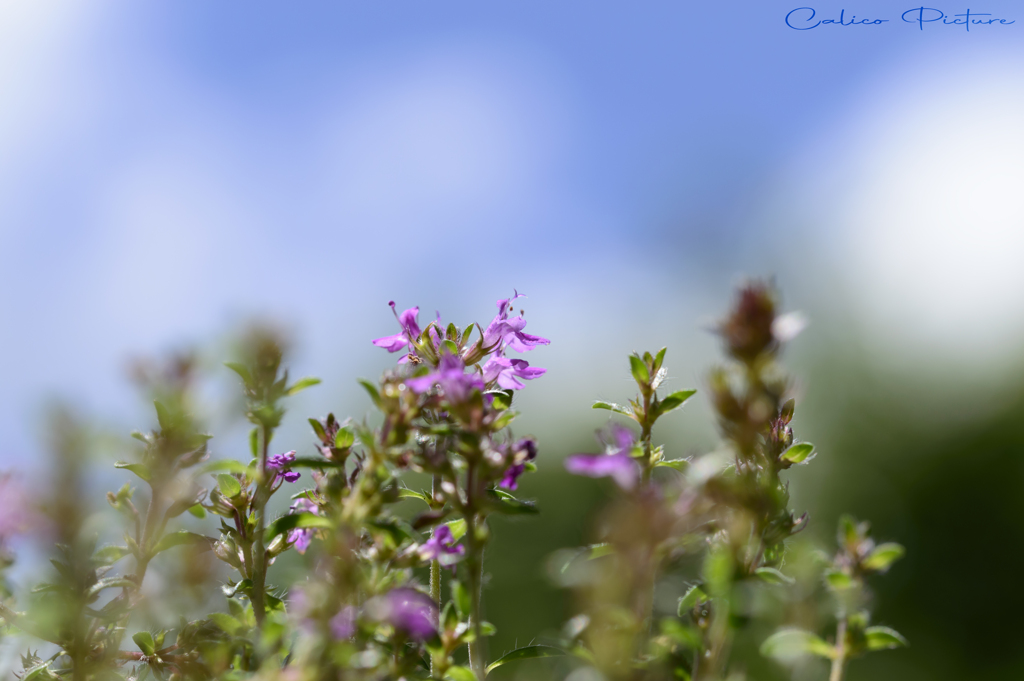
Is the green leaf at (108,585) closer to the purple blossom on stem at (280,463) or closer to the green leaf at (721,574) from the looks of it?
the purple blossom on stem at (280,463)

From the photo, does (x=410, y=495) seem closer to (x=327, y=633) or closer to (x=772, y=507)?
(x=327, y=633)

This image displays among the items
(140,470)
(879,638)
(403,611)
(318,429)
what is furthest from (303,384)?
(879,638)

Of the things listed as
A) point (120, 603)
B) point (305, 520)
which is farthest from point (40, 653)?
point (305, 520)

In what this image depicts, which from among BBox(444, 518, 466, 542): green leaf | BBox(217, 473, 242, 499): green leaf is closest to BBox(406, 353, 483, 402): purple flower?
BBox(444, 518, 466, 542): green leaf

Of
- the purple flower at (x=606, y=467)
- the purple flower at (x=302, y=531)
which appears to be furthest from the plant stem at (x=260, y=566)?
the purple flower at (x=606, y=467)

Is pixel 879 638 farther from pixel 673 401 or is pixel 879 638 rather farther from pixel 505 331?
pixel 505 331

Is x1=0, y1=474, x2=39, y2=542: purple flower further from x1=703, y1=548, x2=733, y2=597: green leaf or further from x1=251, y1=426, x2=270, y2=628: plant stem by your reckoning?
x1=703, y1=548, x2=733, y2=597: green leaf
